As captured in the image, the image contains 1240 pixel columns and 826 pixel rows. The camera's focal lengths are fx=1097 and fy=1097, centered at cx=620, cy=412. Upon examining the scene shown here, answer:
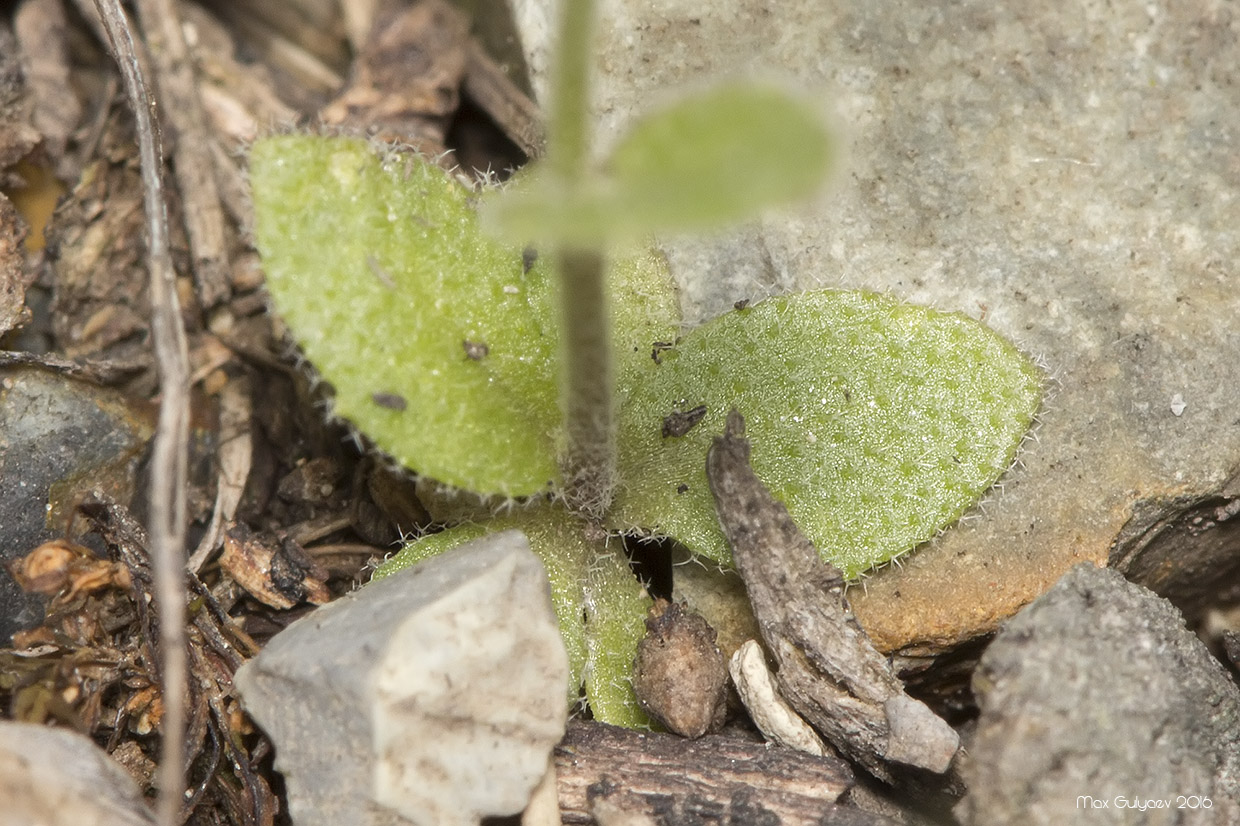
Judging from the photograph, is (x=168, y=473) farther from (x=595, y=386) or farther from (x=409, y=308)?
(x=595, y=386)

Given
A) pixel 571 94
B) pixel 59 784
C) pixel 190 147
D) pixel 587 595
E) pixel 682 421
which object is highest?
pixel 190 147

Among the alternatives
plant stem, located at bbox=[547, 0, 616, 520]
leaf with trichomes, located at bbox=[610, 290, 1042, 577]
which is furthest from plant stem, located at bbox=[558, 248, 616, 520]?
leaf with trichomes, located at bbox=[610, 290, 1042, 577]

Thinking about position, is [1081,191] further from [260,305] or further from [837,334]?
[260,305]

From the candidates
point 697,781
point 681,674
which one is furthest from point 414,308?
point 697,781

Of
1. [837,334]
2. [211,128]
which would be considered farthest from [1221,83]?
[211,128]

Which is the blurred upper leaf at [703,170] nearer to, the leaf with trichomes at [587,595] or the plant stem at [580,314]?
the plant stem at [580,314]

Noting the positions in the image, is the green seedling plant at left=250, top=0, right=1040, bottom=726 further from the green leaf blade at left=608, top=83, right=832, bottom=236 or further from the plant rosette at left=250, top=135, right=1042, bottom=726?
the green leaf blade at left=608, top=83, right=832, bottom=236

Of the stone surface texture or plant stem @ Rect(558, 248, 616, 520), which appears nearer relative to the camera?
plant stem @ Rect(558, 248, 616, 520)
